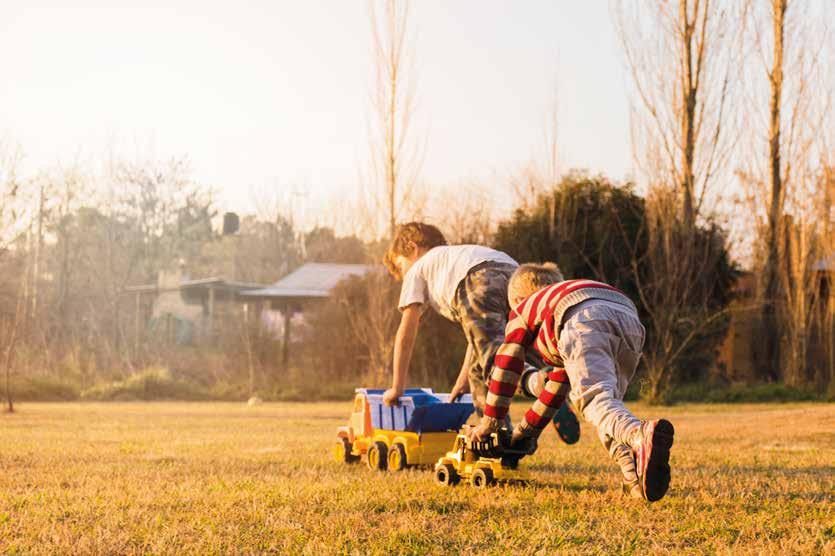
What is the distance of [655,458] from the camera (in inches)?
151

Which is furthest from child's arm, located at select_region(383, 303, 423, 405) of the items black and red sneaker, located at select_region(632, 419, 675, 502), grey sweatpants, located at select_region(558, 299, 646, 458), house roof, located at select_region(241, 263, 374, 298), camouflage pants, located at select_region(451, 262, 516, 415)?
house roof, located at select_region(241, 263, 374, 298)

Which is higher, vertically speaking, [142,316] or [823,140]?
[823,140]

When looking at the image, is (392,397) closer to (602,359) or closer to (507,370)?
(507,370)

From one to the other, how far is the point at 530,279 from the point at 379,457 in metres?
1.83

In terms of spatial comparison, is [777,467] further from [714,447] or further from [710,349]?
[710,349]

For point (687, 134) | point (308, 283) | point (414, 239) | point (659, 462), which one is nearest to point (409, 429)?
point (414, 239)

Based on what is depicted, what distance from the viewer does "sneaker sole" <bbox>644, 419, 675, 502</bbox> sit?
12.6 feet

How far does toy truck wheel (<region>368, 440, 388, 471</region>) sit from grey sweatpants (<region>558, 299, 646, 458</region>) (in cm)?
206

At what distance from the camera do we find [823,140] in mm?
19016

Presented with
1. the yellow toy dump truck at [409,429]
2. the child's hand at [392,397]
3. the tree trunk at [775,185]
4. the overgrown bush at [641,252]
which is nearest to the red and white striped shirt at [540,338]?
the child's hand at [392,397]

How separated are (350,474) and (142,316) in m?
27.8

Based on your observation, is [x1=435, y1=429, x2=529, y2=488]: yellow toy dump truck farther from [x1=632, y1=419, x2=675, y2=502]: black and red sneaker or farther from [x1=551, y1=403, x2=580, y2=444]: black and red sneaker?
[x1=632, y1=419, x2=675, y2=502]: black and red sneaker

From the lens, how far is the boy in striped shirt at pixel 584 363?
3.96 metres

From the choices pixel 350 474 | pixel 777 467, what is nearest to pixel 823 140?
pixel 777 467
